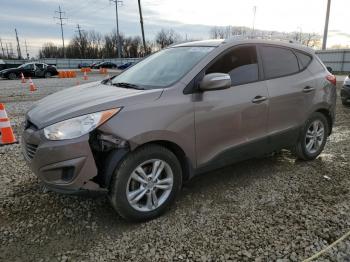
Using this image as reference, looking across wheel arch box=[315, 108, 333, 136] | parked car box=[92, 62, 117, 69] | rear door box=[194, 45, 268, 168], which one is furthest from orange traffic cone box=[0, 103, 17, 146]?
parked car box=[92, 62, 117, 69]

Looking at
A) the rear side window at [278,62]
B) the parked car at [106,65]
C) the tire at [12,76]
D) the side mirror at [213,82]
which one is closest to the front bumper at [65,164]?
the side mirror at [213,82]

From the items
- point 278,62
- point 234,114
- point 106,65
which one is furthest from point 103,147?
point 106,65

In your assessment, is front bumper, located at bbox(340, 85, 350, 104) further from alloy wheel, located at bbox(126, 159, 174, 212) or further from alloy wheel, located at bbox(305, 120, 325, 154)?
alloy wheel, located at bbox(126, 159, 174, 212)

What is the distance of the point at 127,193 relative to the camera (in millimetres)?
3066

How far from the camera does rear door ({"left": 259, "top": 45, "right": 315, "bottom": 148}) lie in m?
4.16

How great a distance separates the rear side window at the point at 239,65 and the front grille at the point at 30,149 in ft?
6.43

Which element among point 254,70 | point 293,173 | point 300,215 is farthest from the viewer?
point 293,173

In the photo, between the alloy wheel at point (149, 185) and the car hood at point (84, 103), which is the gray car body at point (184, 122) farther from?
the alloy wheel at point (149, 185)

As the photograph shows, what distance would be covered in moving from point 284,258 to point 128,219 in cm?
146

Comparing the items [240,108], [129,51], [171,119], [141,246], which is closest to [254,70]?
[240,108]

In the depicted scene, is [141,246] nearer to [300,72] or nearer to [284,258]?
[284,258]

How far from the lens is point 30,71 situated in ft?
91.4

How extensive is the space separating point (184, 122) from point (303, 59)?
2445mm

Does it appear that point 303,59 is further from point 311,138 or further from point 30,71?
point 30,71
